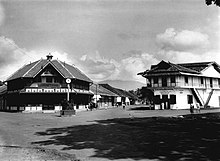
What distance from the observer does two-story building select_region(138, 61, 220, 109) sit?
Answer: 136 ft

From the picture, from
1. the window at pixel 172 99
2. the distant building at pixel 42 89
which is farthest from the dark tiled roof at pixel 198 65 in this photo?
the distant building at pixel 42 89

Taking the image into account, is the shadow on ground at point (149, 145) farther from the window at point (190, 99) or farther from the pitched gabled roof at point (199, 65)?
the pitched gabled roof at point (199, 65)

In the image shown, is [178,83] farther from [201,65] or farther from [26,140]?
[26,140]

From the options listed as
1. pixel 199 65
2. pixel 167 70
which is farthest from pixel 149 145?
pixel 199 65

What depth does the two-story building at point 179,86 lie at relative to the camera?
4136 cm

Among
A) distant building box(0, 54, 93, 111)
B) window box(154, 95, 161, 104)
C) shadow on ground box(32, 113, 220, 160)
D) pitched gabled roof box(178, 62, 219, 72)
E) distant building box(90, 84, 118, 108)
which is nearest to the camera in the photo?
shadow on ground box(32, 113, 220, 160)

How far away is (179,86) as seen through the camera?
135 feet

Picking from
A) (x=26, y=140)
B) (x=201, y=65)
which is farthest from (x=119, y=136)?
(x=201, y=65)

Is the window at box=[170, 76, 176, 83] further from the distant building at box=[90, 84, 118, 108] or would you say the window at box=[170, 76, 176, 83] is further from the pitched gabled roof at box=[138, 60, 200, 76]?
the distant building at box=[90, 84, 118, 108]

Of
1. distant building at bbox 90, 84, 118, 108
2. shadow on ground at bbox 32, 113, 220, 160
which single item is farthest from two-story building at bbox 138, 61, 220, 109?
shadow on ground at bbox 32, 113, 220, 160

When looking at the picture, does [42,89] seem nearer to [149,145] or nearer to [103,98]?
[103,98]

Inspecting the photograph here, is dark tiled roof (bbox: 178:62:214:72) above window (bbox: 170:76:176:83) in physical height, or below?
above

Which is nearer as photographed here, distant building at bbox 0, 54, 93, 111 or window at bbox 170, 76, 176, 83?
distant building at bbox 0, 54, 93, 111

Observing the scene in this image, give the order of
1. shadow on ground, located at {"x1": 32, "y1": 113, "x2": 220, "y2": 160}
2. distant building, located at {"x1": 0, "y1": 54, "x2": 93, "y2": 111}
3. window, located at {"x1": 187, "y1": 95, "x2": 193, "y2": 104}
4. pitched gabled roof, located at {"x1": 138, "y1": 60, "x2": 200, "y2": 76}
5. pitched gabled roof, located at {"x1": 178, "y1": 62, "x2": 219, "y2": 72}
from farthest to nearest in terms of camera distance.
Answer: pitched gabled roof, located at {"x1": 178, "y1": 62, "x2": 219, "y2": 72}, window, located at {"x1": 187, "y1": 95, "x2": 193, "y2": 104}, pitched gabled roof, located at {"x1": 138, "y1": 60, "x2": 200, "y2": 76}, distant building, located at {"x1": 0, "y1": 54, "x2": 93, "y2": 111}, shadow on ground, located at {"x1": 32, "y1": 113, "x2": 220, "y2": 160}
